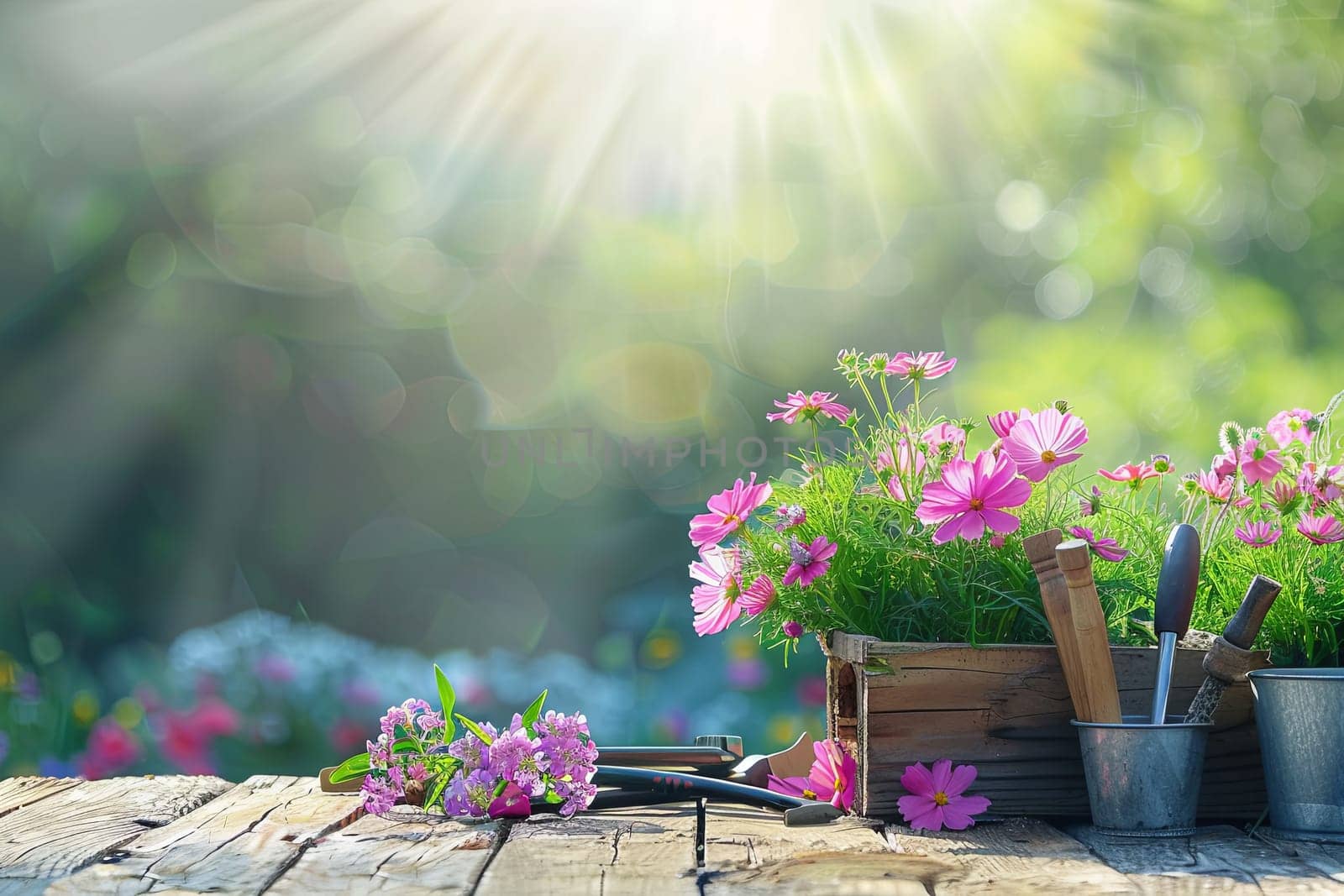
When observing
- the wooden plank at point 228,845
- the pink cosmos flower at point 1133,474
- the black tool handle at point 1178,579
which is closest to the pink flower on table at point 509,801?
the wooden plank at point 228,845

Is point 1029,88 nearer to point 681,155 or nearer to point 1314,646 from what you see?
point 681,155

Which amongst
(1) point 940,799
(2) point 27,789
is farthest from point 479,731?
(2) point 27,789

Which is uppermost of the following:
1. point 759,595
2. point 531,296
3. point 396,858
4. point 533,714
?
point 531,296

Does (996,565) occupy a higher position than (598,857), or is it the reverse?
(996,565)

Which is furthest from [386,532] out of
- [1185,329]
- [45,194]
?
[1185,329]

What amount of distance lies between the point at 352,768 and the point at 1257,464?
92 centimetres

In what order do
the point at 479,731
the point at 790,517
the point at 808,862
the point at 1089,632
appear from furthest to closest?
the point at 790,517, the point at 479,731, the point at 1089,632, the point at 808,862

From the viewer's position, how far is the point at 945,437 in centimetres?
118

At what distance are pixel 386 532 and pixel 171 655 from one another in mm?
638

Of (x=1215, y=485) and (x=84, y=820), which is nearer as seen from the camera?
(x=84, y=820)

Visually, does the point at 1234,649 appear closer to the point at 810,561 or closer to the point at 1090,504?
the point at 1090,504

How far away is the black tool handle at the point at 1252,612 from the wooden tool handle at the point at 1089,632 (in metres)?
0.10

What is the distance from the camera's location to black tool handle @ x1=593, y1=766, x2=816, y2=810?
1.09m

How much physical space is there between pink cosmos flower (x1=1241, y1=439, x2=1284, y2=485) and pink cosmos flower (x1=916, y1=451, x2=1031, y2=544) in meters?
0.26
